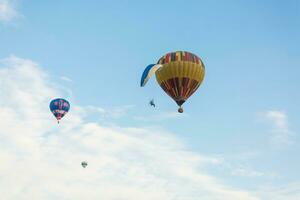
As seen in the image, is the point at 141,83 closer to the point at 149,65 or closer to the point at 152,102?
the point at 149,65

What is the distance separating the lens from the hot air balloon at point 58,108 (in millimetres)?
86875

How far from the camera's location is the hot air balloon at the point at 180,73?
60656 mm

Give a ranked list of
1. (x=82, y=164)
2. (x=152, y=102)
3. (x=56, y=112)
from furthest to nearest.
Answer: (x=82, y=164) → (x=56, y=112) → (x=152, y=102)

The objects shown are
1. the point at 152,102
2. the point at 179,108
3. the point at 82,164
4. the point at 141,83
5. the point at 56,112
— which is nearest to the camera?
the point at 141,83

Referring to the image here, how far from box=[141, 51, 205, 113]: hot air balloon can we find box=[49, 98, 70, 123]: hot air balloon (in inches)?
1211

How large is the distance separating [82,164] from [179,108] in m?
46.9

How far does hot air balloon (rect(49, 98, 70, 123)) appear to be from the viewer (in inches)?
3420

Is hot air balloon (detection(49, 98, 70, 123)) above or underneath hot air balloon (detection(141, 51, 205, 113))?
above

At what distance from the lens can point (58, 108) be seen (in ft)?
285

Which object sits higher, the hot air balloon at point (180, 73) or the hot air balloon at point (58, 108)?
the hot air balloon at point (58, 108)

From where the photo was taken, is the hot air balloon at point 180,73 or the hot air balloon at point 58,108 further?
the hot air balloon at point 58,108

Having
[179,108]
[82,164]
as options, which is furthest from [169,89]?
[82,164]

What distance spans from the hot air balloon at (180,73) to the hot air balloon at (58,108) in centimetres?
3075

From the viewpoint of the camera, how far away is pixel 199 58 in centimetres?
6300
